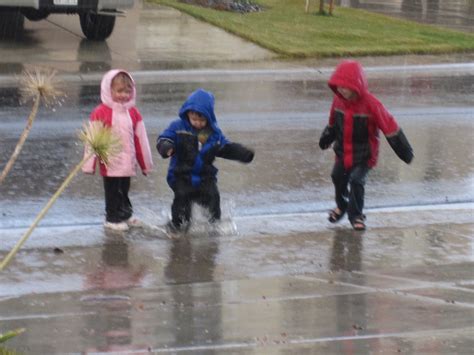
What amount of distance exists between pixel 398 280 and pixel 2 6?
1064 centimetres

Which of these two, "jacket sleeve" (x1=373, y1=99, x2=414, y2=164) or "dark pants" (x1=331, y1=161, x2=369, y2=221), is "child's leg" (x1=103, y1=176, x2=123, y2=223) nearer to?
"dark pants" (x1=331, y1=161, x2=369, y2=221)

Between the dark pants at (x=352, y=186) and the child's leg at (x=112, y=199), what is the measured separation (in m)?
1.53

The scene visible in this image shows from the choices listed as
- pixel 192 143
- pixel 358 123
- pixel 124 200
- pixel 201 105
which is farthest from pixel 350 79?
pixel 124 200

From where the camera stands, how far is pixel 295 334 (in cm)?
500

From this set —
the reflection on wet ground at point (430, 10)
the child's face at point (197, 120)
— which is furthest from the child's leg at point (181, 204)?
the reflection on wet ground at point (430, 10)

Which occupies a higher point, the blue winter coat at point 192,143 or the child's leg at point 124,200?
the blue winter coat at point 192,143

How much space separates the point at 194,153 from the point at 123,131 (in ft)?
1.69

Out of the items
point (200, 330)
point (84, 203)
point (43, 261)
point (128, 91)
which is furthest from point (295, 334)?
point (84, 203)

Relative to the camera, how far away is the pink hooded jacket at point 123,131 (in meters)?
6.94

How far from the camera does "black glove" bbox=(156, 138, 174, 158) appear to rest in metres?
6.70

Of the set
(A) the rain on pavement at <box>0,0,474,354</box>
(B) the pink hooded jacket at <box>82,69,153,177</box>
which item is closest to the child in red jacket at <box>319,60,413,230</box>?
(A) the rain on pavement at <box>0,0,474,354</box>

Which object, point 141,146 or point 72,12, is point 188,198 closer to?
point 141,146

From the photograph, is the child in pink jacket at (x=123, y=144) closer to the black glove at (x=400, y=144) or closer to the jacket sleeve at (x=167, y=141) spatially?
the jacket sleeve at (x=167, y=141)

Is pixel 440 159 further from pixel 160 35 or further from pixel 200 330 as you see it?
pixel 160 35
